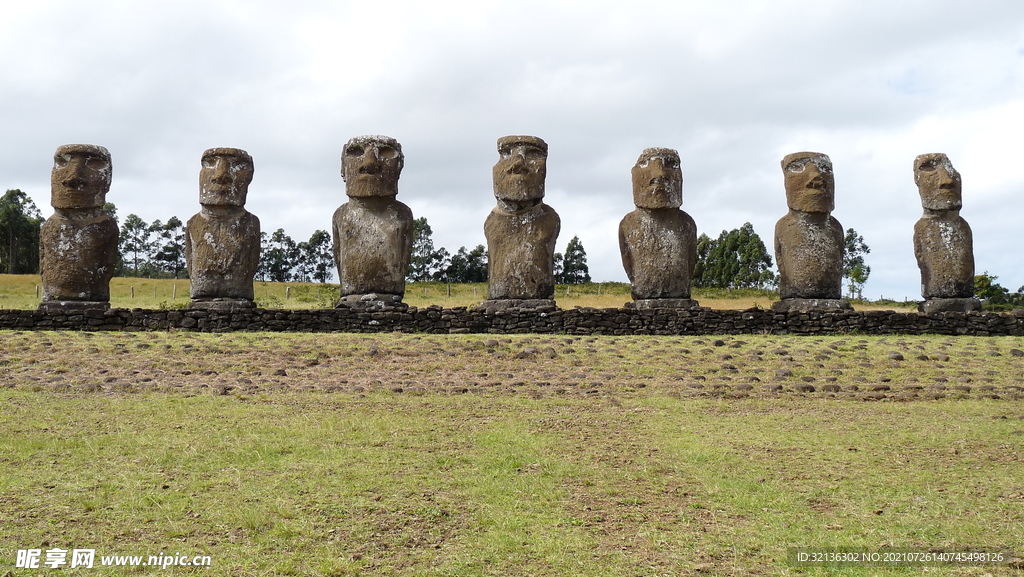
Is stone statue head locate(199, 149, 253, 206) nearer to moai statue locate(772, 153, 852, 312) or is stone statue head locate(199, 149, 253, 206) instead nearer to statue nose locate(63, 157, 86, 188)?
A: statue nose locate(63, 157, 86, 188)

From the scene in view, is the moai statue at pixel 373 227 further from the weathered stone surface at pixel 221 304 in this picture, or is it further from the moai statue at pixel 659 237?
the moai statue at pixel 659 237

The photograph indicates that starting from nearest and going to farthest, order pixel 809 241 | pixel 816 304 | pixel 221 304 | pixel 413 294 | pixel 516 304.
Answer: pixel 221 304 → pixel 516 304 → pixel 816 304 → pixel 809 241 → pixel 413 294

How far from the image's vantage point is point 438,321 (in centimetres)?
1527

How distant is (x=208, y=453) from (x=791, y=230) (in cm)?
1321

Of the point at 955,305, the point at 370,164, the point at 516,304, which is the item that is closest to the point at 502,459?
the point at 516,304

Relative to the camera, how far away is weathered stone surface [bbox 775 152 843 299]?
17125 millimetres

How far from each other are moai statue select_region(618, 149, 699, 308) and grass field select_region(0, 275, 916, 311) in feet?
44.4

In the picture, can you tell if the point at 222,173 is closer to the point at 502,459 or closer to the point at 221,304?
the point at 221,304

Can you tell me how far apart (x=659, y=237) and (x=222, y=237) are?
7709 mm

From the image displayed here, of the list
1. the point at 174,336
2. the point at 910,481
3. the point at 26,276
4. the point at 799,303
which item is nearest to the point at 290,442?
the point at 910,481

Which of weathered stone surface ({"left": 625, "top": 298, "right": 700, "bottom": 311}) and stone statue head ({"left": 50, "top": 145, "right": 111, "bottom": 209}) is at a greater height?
stone statue head ({"left": 50, "top": 145, "right": 111, "bottom": 209})

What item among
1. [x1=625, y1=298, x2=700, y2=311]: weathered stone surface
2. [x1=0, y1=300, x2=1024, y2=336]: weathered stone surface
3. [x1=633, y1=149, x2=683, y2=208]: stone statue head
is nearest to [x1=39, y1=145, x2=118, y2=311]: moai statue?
[x1=0, y1=300, x2=1024, y2=336]: weathered stone surface

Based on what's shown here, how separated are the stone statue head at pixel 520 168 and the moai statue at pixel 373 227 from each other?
69.2 inches

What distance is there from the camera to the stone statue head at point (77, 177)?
53.4 feet
